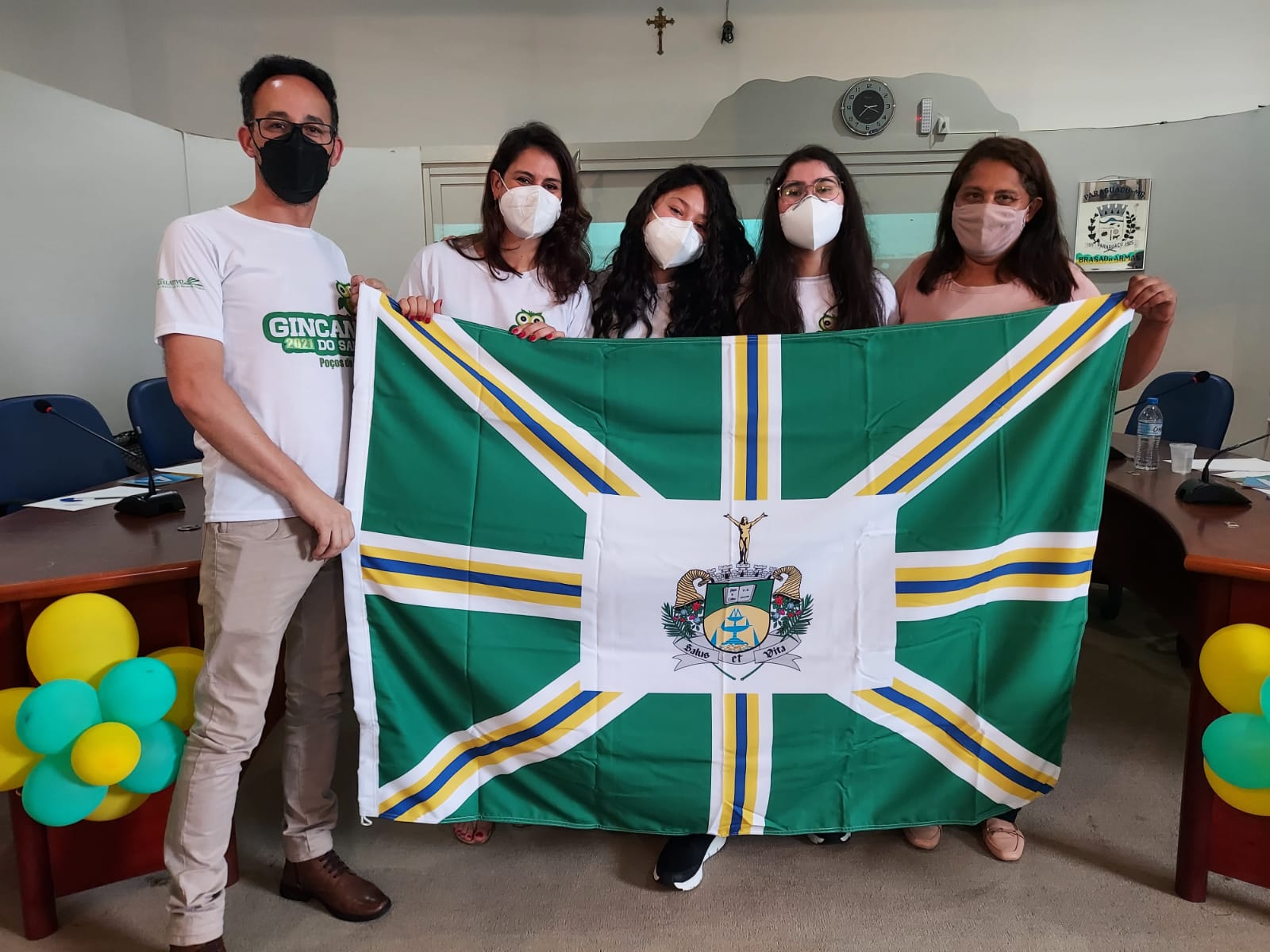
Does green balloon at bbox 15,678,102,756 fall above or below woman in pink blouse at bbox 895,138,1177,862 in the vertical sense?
below

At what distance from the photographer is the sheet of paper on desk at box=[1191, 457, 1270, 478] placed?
2.36 meters

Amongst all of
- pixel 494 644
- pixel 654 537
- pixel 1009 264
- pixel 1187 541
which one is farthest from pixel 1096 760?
pixel 494 644

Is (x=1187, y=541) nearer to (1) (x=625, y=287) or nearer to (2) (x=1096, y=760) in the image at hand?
(2) (x=1096, y=760)

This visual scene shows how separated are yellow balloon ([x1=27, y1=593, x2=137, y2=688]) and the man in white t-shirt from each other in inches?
8.3

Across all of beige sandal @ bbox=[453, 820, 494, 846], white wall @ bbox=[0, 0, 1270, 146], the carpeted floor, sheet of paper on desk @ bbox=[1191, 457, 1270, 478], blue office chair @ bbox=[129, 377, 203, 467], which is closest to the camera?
the carpeted floor

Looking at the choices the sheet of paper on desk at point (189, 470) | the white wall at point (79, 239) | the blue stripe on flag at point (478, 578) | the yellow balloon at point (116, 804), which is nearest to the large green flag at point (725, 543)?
the blue stripe on flag at point (478, 578)

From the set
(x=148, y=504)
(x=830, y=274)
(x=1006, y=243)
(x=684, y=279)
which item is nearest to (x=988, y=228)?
(x=1006, y=243)

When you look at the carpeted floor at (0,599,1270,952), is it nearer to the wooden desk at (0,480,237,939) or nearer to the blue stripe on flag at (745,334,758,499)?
the wooden desk at (0,480,237,939)

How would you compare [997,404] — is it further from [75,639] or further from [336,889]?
[75,639]

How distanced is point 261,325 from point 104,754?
84cm

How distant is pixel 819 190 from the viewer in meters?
1.88

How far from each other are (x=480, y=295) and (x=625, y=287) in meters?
0.39

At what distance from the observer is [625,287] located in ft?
6.62

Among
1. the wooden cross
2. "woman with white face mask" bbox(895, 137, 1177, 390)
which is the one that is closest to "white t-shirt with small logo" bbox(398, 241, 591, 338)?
"woman with white face mask" bbox(895, 137, 1177, 390)
